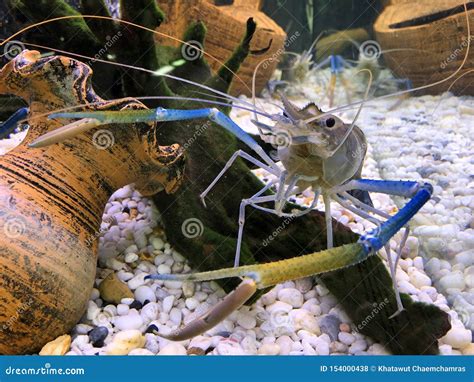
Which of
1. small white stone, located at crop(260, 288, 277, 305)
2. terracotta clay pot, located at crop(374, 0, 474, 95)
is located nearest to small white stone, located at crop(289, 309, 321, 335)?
small white stone, located at crop(260, 288, 277, 305)

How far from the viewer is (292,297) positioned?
2000mm

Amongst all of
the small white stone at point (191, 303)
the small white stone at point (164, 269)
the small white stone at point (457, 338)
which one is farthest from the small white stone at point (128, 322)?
the small white stone at point (457, 338)

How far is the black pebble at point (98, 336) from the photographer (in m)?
1.66

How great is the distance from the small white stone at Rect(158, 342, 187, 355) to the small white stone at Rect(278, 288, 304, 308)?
59 centimetres

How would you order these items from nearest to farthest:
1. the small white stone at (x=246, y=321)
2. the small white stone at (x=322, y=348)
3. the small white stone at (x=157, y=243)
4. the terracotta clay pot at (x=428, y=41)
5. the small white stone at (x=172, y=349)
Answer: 1. the small white stone at (x=172, y=349)
2. the small white stone at (x=322, y=348)
3. the small white stone at (x=246, y=321)
4. the small white stone at (x=157, y=243)
5. the terracotta clay pot at (x=428, y=41)

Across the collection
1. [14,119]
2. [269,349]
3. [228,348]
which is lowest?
[269,349]

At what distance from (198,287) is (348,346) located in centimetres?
79

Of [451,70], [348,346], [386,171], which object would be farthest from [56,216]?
[451,70]

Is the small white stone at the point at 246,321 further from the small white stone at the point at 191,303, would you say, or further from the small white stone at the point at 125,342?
the small white stone at the point at 125,342

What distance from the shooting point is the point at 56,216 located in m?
1.67

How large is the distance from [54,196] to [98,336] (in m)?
0.64

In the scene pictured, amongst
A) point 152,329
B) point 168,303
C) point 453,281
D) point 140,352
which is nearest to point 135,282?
point 168,303

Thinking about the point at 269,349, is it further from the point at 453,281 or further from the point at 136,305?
the point at 453,281

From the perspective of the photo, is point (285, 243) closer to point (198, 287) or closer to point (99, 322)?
point (198, 287)
